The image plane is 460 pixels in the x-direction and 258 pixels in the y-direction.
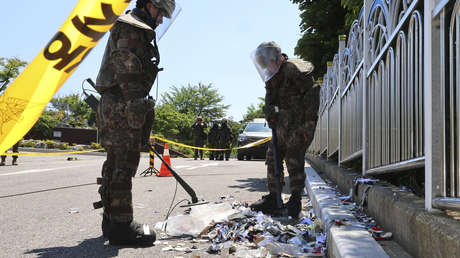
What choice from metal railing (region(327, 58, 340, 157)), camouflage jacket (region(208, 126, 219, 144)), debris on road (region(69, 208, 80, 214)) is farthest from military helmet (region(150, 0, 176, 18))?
camouflage jacket (region(208, 126, 219, 144))

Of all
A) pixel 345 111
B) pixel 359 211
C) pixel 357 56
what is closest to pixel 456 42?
pixel 359 211

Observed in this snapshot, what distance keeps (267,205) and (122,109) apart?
2.08 m

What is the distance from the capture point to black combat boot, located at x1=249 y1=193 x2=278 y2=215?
14.8ft

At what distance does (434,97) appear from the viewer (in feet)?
Answer: 6.61

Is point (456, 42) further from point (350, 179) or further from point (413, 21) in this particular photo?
point (350, 179)

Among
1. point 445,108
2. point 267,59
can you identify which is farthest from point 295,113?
point 445,108

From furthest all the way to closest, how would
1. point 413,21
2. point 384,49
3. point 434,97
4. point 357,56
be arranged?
point 357,56, point 384,49, point 413,21, point 434,97

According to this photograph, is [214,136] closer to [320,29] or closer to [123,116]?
Answer: [320,29]

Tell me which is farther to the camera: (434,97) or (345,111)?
(345,111)

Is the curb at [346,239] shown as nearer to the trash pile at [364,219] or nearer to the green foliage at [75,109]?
Answer: the trash pile at [364,219]

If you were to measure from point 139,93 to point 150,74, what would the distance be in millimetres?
269

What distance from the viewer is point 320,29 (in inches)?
467

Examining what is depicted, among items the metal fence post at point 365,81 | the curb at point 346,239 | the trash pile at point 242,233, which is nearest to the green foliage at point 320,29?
the metal fence post at point 365,81

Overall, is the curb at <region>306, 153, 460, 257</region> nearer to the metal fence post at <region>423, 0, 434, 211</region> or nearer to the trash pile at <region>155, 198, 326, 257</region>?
→ the metal fence post at <region>423, 0, 434, 211</region>
